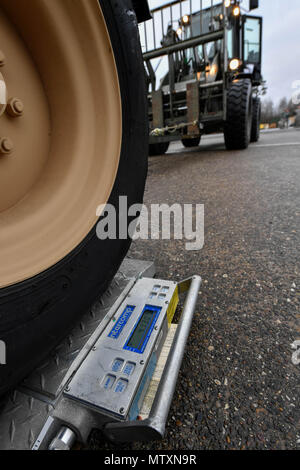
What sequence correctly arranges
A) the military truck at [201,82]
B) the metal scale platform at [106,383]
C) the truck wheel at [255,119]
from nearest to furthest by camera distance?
the metal scale platform at [106,383], the military truck at [201,82], the truck wheel at [255,119]

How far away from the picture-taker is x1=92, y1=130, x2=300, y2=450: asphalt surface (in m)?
0.52

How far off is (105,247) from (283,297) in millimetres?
644

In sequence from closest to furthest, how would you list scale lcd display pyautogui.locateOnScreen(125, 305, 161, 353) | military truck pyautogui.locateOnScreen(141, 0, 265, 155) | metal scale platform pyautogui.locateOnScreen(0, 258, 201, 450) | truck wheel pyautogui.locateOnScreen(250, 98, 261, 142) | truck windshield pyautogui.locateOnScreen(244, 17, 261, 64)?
metal scale platform pyautogui.locateOnScreen(0, 258, 201, 450) → scale lcd display pyautogui.locateOnScreen(125, 305, 161, 353) → military truck pyautogui.locateOnScreen(141, 0, 265, 155) → truck wheel pyautogui.locateOnScreen(250, 98, 261, 142) → truck windshield pyautogui.locateOnScreen(244, 17, 261, 64)

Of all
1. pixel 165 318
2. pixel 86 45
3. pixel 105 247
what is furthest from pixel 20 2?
pixel 165 318

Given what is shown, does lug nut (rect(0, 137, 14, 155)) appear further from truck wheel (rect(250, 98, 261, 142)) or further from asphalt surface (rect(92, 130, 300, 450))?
truck wheel (rect(250, 98, 261, 142))

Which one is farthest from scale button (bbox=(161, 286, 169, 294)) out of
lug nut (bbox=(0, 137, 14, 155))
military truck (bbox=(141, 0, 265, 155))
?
military truck (bbox=(141, 0, 265, 155))

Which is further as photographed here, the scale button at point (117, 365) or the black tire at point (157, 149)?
the black tire at point (157, 149)

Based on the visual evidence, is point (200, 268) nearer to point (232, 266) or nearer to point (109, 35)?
point (232, 266)

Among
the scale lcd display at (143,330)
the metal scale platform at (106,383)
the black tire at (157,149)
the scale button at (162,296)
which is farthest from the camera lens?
the black tire at (157,149)

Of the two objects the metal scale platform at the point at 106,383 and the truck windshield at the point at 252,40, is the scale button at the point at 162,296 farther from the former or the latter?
the truck windshield at the point at 252,40

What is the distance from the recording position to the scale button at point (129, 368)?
533mm

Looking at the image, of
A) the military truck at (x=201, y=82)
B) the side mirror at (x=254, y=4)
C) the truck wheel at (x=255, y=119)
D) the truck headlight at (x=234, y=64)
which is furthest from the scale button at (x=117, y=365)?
the truck wheel at (x=255, y=119)

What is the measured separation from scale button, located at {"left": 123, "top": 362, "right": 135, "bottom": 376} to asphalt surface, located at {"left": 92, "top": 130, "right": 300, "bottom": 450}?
5.4 inches

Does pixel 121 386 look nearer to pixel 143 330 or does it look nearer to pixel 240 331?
pixel 143 330
